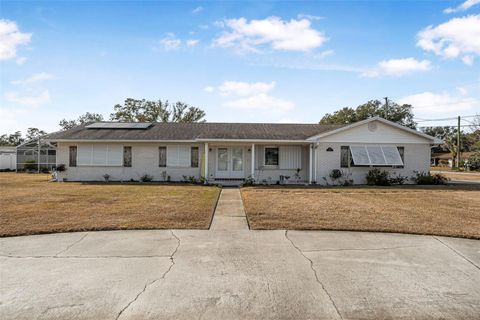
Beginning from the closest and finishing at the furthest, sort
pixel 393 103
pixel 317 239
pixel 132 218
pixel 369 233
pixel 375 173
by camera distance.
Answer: pixel 317 239 → pixel 369 233 → pixel 132 218 → pixel 375 173 → pixel 393 103

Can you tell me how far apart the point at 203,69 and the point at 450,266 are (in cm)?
1500

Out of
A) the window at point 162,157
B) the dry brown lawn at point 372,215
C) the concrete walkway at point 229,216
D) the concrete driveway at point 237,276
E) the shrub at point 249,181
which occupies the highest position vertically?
the window at point 162,157

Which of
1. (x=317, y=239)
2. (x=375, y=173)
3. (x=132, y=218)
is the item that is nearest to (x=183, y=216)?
(x=132, y=218)

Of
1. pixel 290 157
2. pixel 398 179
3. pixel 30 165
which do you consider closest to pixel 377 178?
pixel 398 179

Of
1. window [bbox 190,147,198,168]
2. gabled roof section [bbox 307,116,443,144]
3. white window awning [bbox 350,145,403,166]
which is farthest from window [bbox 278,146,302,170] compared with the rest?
window [bbox 190,147,198,168]

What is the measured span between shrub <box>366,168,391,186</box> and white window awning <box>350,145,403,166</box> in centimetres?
47

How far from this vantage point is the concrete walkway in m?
6.64

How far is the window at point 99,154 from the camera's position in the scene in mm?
17328

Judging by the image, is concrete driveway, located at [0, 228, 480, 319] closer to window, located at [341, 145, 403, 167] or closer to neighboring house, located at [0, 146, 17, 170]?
window, located at [341, 145, 403, 167]

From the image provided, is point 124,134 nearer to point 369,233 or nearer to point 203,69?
point 203,69

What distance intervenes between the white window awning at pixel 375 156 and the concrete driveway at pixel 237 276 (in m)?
11.0

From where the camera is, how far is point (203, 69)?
16.5 m

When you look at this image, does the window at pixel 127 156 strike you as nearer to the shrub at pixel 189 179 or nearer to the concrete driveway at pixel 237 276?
the shrub at pixel 189 179

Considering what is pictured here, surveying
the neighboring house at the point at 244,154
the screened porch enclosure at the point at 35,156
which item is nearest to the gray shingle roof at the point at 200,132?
the neighboring house at the point at 244,154
